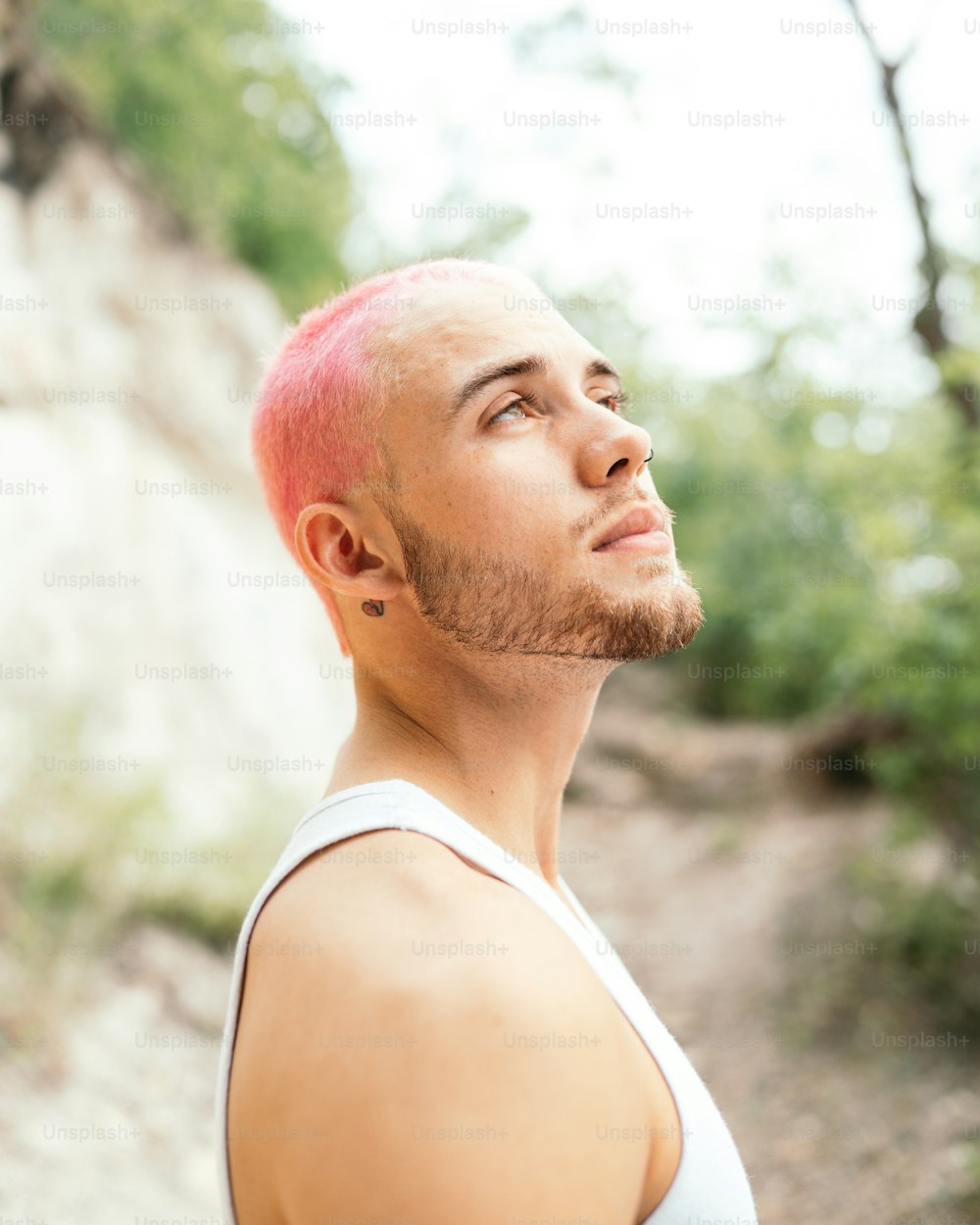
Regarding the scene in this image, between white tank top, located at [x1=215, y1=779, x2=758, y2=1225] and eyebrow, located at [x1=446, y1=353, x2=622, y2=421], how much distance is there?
20.5 inches

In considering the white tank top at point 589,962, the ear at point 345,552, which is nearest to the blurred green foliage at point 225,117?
the ear at point 345,552

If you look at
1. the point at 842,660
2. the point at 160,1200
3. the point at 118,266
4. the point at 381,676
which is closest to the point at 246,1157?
the point at 381,676

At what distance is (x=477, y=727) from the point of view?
5.18ft

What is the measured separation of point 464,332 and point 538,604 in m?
0.42

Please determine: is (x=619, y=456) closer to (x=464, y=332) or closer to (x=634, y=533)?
(x=634, y=533)

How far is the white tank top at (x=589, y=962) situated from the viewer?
118 cm

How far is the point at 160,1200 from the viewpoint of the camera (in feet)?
13.7

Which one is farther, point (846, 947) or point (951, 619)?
point (846, 947)

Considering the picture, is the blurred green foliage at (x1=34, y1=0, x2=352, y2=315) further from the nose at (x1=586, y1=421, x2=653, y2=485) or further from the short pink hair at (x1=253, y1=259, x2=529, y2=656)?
the nose at (x1=586, y1=421, x2=653, y2=485)

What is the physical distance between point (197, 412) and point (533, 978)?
28.8 feet

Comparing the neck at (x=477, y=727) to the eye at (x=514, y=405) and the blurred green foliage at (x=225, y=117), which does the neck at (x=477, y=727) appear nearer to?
the eye at (x=514, y=405)

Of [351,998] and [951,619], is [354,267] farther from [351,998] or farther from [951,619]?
[351,998]

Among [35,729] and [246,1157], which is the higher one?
[246,1157]

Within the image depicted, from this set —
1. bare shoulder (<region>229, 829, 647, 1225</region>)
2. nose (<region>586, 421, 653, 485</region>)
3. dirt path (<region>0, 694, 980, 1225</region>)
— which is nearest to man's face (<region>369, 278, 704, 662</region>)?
nose (<region>586, 421, 653, 485</region>)
